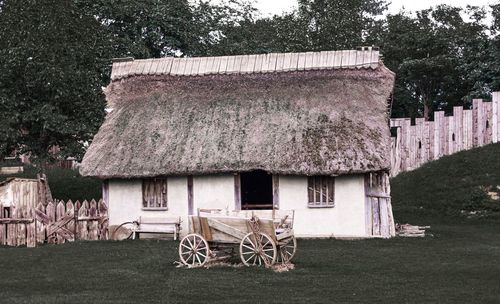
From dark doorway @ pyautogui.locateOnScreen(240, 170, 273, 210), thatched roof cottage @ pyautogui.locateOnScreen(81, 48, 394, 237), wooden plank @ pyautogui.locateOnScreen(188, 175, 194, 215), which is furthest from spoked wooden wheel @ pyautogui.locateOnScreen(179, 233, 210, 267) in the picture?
dark doorway @ pyautogui.locateOnScreen(240, 170, 273, 210)

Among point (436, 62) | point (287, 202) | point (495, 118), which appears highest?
point (436, 62)

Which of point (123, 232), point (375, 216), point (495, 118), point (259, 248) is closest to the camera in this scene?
point (259, 248)

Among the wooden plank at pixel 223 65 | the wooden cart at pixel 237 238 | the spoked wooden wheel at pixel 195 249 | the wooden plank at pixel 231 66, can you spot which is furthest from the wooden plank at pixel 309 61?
the spoked wooden wheel at pixel 195 249

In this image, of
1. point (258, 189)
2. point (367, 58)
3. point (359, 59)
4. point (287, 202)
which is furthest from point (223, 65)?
point (287, 202)

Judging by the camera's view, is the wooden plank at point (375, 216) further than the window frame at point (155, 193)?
No

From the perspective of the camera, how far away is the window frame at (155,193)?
27.4 m

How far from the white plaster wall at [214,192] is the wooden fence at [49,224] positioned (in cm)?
330

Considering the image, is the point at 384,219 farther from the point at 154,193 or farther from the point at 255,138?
the point at 154,193

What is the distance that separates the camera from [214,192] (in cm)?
2692

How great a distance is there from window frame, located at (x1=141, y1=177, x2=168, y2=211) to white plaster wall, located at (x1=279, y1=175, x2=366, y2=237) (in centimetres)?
421

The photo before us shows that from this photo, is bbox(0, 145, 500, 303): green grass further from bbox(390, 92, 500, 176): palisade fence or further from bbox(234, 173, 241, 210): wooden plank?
bbox(390, 92, 500, 176): palisade fence

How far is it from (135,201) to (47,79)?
7275mm

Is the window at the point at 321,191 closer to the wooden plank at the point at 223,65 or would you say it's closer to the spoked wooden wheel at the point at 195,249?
the wooden plank at the point at 223,65

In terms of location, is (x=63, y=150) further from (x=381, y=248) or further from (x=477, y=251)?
(x=477, y=251)
